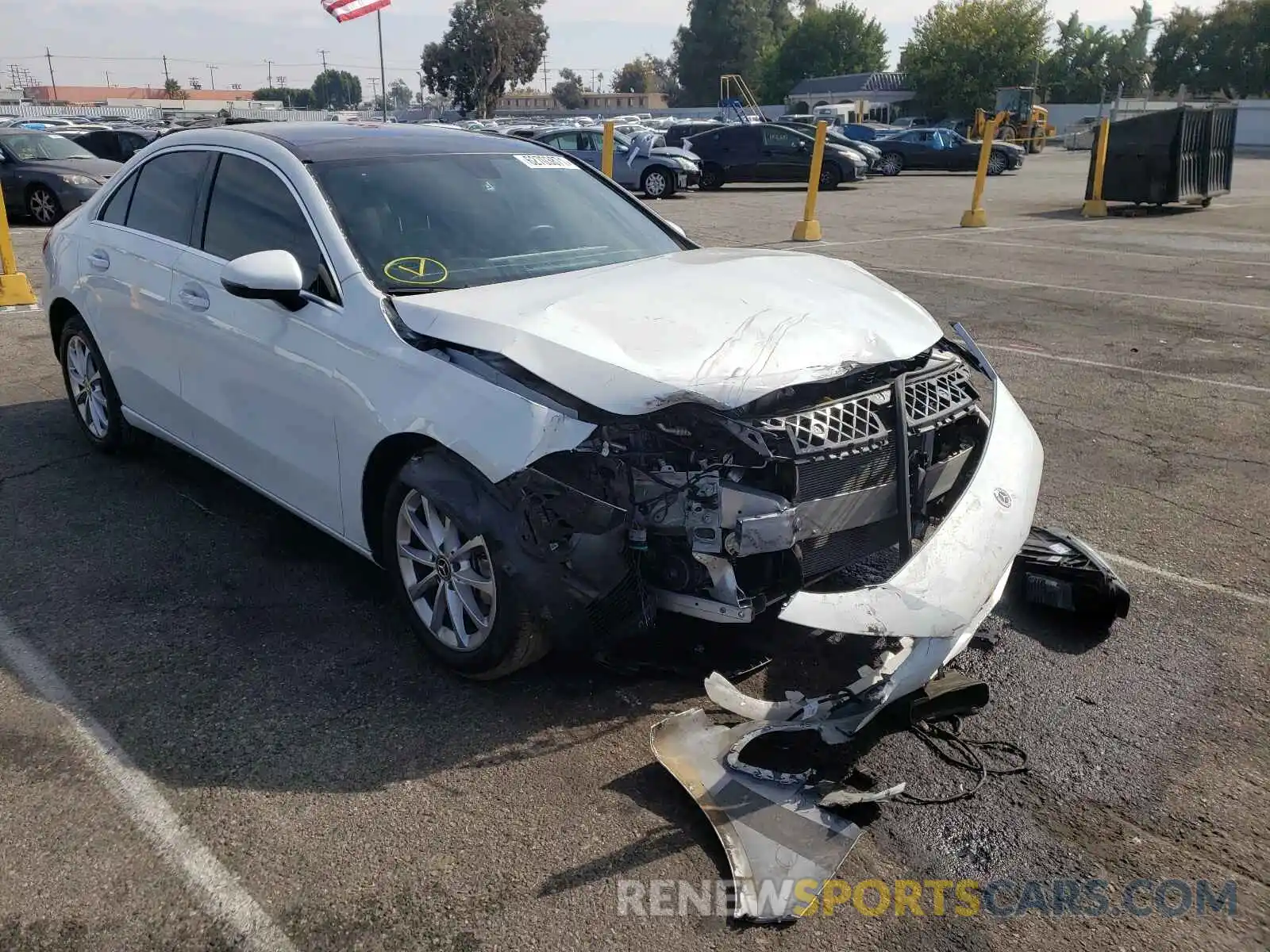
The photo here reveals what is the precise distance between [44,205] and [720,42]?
10251cm

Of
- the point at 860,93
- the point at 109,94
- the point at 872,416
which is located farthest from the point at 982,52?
the point at 109,94

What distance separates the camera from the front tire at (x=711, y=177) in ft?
86.8

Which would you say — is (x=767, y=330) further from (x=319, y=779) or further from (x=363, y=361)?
(x=319, y=779)

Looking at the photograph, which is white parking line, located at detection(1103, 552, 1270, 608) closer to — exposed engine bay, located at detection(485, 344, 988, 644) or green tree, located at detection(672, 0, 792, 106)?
exposed engine bay, located at detection(485, 344, 988, 644)

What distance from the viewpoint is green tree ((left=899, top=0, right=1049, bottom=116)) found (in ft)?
218

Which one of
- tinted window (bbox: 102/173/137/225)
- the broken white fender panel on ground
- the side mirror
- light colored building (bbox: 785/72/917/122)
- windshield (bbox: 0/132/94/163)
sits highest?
light colored building (bbox: 785/72/917/122)

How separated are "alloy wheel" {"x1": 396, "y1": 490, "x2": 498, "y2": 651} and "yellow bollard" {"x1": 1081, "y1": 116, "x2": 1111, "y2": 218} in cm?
1825

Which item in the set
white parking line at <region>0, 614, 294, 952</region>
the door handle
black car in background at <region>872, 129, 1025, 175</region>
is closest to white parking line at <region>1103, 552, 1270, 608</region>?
white parking line at <region>0, 614, 294, 952</region>

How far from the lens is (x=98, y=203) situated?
5.48m

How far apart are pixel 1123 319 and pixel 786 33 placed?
331ft

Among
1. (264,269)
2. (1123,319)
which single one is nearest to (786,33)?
(1123,319)

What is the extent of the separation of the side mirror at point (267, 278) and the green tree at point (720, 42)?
110m

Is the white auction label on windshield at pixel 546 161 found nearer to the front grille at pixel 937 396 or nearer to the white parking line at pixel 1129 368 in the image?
the front grille at pixel 937 396

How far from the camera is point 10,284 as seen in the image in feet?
32.2
